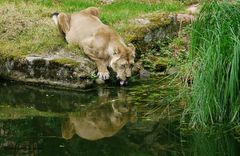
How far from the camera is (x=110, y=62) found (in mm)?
12656

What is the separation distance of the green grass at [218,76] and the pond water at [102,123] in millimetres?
267

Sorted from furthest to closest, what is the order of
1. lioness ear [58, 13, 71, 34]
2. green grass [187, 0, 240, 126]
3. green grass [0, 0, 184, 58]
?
lioness ear [58, 13, 71, 34] < green grass [0, 0, 184, 58] < green grass [187, 0, 240, 126]

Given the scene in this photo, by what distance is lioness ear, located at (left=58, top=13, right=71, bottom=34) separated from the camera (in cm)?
1391

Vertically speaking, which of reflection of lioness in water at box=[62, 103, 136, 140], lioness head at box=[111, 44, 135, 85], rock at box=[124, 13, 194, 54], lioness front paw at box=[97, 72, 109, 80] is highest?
rock at box=[124, 13, 194, 54]

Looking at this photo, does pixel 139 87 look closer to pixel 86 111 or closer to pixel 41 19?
pixel 86 111

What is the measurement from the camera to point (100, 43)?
12.9m

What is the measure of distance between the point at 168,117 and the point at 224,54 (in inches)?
60.7

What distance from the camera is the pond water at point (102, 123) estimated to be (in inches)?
336

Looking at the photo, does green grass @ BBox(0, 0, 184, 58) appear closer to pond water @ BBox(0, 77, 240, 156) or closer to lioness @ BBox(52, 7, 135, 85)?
lioness @ BBox(52, 7, 135, 85)

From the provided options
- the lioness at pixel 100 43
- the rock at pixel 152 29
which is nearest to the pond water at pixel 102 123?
the lioness at pixel 100 43

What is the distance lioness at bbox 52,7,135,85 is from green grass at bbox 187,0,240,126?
11.2 feet

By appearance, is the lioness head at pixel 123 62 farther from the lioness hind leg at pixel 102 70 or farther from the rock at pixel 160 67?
the rock at pixel 160 67

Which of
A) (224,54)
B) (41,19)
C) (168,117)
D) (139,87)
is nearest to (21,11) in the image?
(41,19)

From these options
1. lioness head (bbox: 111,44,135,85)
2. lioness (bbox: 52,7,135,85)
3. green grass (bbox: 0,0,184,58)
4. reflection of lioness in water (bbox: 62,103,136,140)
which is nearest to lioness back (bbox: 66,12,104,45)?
lioness (bbox: 52,7,135,85)
